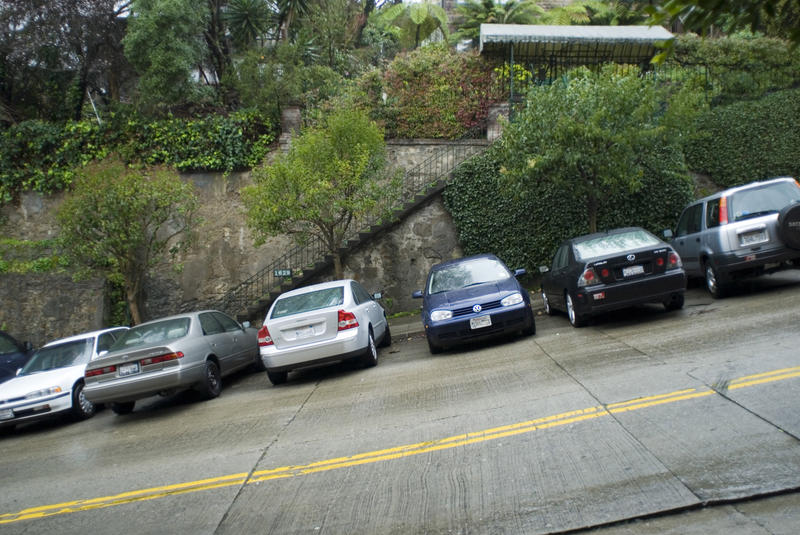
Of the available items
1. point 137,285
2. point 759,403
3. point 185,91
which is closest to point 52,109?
point 185,91

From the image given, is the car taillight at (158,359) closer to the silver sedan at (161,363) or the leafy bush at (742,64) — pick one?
the silver sedan at (161,363)

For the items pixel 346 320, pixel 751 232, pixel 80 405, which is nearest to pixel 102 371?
pixel 80 405

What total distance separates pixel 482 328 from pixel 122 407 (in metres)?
6.00

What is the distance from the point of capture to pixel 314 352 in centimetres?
1052

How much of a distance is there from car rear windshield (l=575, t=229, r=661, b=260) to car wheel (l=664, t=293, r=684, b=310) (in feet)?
3.23

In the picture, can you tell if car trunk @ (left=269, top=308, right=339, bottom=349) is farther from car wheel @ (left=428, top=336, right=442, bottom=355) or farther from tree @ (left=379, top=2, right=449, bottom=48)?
tree @ (left=379, top=2, right=449, bottom=48)

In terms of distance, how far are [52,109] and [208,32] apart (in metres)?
6.19

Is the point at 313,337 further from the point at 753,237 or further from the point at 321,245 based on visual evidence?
the point at 321,245

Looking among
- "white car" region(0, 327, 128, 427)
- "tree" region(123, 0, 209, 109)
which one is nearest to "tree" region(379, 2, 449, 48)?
"tree" region(123, 0, 209, 109)

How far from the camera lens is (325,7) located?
88.1ft

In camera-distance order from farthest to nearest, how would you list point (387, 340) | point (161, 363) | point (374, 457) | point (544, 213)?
1. point (544, 213)
2. point (387, 340)
3. point (161, 363)
4. point (374, 457)

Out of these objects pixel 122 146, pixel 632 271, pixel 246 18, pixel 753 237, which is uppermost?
pixel 246 18

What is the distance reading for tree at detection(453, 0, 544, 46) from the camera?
1287 inches

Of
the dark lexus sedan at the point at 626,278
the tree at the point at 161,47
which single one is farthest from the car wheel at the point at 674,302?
the tree at the point at 161,47
